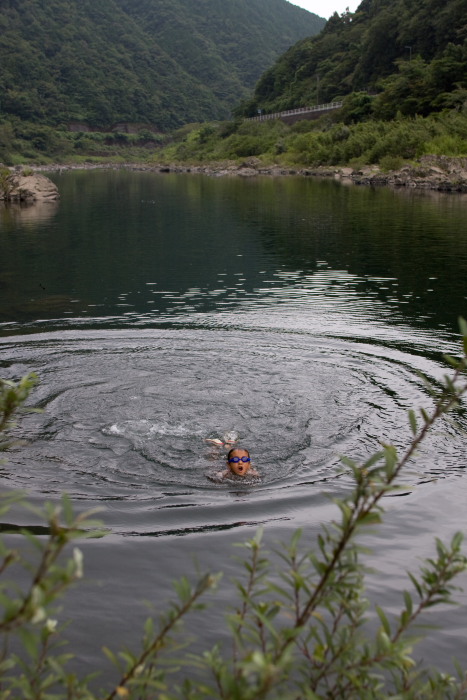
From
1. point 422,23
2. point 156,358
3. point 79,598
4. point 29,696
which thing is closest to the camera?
point 29,696

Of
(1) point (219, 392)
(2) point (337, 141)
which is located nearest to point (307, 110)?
(2) point (337, 141)

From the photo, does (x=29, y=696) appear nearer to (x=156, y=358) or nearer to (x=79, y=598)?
(x=79, y=598)

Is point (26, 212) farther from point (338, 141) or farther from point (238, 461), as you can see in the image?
point (338, 141)

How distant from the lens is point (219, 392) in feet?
37.0

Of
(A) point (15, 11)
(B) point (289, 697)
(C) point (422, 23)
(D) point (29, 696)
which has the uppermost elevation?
(A) point (15, 11)

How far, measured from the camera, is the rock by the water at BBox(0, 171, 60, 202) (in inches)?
1833

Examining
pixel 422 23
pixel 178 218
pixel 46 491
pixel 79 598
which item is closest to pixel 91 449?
pixel 46 491

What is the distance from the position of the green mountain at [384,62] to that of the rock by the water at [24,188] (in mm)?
42176

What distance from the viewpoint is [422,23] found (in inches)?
3489

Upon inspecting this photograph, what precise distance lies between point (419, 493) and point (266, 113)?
128537 millimetres

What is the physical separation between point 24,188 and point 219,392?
132 feet

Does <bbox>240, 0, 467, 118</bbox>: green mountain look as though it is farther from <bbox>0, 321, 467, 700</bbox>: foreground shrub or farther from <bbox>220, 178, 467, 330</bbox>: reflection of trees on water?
<bbox>0, 321, 467, 700</bbox>: foreground shrub

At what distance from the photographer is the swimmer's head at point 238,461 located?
794 centimetres

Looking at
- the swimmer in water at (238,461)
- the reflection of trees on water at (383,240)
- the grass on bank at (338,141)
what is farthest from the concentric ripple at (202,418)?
the grass on bank at (338,141)
